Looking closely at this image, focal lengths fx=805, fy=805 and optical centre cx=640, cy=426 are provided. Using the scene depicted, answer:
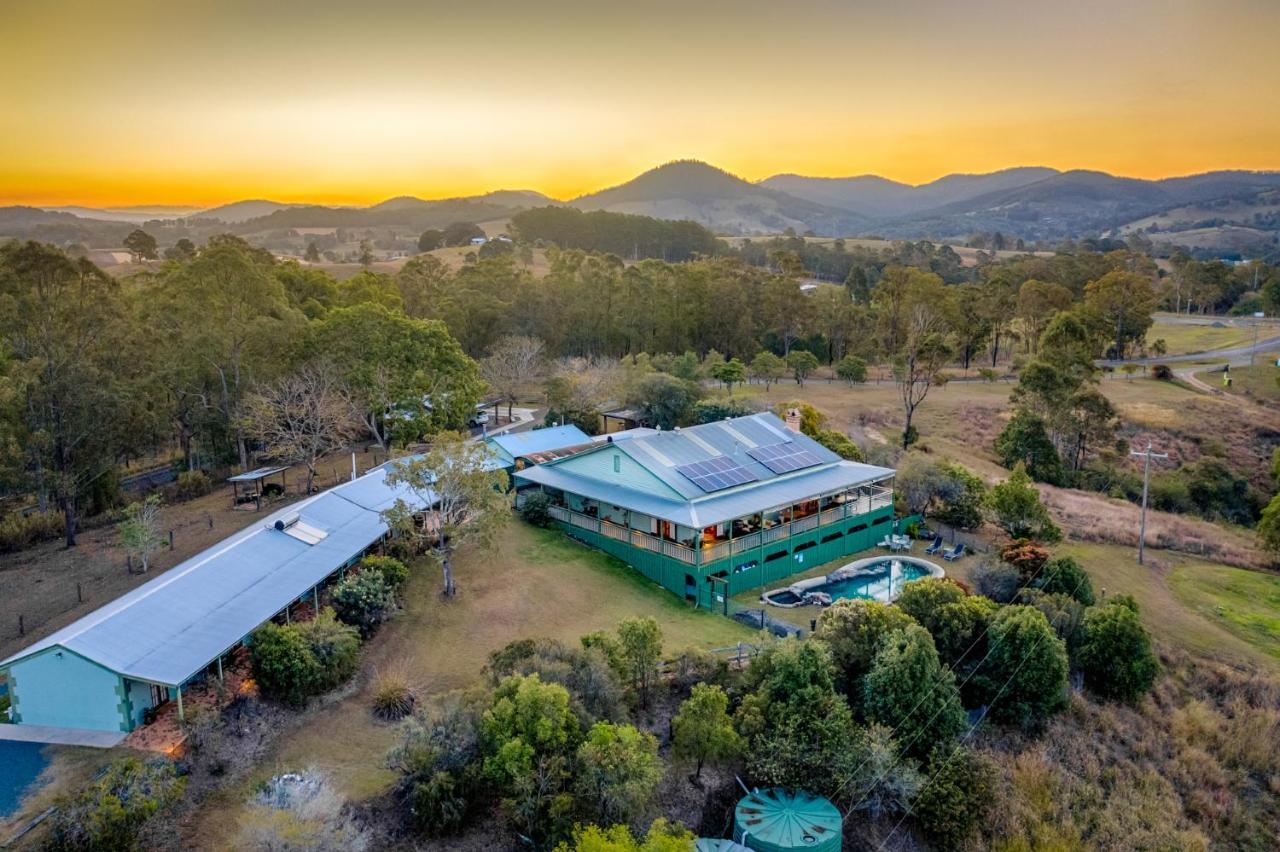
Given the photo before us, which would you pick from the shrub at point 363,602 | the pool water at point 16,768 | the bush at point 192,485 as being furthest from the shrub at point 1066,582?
the bush at point 192,485

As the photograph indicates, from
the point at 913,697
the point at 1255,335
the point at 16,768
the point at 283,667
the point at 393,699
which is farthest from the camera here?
the point at 1255,335

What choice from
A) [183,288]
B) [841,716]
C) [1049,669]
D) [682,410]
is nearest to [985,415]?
[682,410]

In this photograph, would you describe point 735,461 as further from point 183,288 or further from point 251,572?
point 183,288

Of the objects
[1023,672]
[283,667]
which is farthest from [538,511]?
[1023,672]

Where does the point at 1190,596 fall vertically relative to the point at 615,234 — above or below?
below

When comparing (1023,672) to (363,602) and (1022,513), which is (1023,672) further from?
(363,602)

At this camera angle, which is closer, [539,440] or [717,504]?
[717,504]
